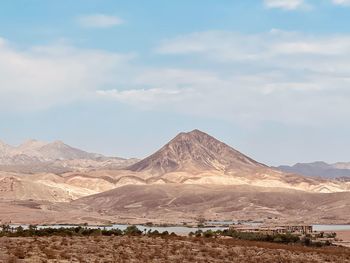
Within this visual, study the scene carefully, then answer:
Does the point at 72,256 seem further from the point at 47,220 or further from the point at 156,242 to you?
the point at 47,220

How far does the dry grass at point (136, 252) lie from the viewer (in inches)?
1462

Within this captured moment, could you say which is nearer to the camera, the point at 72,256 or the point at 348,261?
the point at 72,256

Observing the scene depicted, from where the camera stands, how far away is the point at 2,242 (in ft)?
138

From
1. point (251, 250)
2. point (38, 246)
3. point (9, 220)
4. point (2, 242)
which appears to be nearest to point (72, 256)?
point (38, 246)

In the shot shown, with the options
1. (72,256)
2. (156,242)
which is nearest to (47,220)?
(156,242)

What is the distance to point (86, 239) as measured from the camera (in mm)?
48875

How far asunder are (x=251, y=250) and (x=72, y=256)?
16.6 m

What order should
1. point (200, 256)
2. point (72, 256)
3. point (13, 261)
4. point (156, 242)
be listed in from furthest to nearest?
point (156, 242) < point (200, 256) < point (72, 256) < point (13, 261)

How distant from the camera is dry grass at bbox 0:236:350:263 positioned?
37.1 meters

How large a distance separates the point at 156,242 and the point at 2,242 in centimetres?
1326

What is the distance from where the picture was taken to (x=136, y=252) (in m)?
42.2

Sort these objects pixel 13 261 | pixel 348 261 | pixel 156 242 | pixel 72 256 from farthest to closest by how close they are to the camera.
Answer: pixel 156 242
pixel 348 261
pixel 72 256
pixel 13 261

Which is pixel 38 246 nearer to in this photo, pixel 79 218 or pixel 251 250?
pixel 251 250

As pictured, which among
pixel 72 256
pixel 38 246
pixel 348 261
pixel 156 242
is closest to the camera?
pixel 72 256
